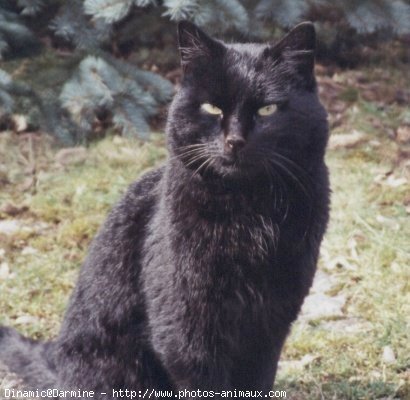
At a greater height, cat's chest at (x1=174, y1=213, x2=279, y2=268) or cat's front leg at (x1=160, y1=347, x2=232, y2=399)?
cat's chest at (x1=174, y1=213, x2=279, y2=268)

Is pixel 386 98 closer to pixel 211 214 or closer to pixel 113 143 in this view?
pixel 113 143

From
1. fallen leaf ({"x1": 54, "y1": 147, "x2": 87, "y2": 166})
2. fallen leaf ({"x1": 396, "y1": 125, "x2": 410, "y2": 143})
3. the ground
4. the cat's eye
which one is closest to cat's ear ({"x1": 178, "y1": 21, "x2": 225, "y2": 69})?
the cat's eye

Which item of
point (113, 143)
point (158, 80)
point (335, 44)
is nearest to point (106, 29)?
point (158, 80)

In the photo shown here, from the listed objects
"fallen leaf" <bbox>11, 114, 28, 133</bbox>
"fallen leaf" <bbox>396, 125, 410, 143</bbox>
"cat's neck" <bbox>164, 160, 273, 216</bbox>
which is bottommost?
"fallen leaf" <bbox>11, 114, 28, 133</bbox>

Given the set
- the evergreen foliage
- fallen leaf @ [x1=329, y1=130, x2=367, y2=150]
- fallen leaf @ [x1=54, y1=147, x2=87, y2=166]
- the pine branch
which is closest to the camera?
the pine branch

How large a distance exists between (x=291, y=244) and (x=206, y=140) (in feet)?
1.27

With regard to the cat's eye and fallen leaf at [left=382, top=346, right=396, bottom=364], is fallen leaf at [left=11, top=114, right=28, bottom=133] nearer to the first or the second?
the cat's eye

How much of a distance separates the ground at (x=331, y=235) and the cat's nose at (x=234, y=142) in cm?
96

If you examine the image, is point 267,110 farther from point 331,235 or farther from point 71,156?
point 71,156

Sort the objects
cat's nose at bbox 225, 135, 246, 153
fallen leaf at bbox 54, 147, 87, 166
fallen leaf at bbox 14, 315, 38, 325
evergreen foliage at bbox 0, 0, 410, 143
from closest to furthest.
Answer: cat's nose at bbox 225, 135, 246, 153
fallen leaf at bbox 14, 315, 38, 325
evergreen foliage at bbox 0, 0, 410, 143
fallen leaf at bbox 54, 147, 87, 166

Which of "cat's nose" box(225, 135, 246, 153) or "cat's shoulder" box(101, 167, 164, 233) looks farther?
"cat's shoulder" box(101, 167, 164, 233)

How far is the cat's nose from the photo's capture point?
1832 millimetres

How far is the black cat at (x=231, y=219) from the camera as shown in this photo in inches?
75.2

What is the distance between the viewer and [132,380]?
2.11 metres
